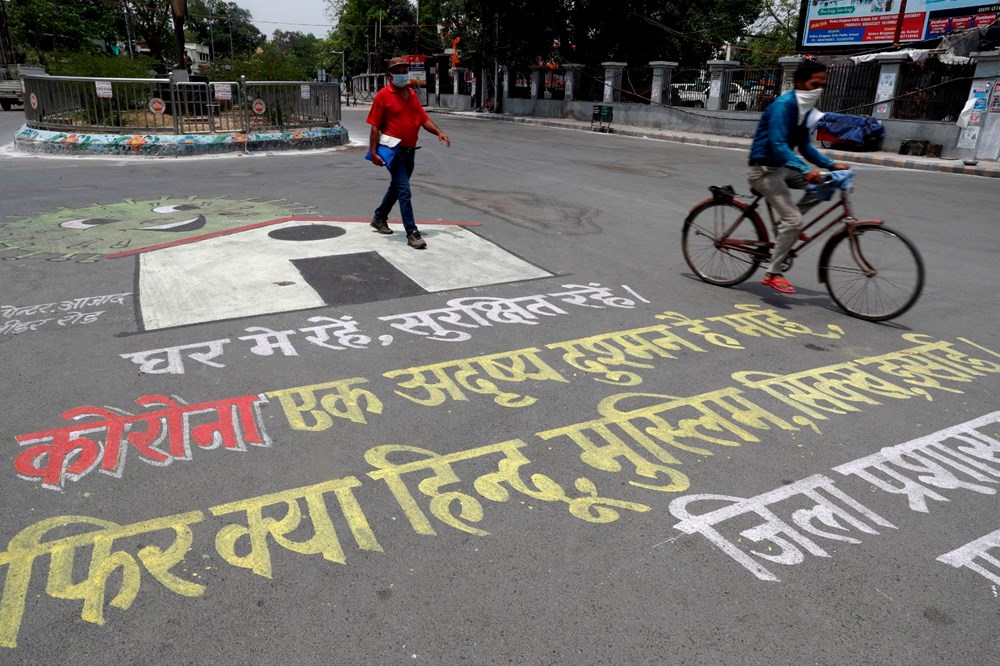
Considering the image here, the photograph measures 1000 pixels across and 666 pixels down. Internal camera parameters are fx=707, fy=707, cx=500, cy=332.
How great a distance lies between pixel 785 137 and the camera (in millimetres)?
5645

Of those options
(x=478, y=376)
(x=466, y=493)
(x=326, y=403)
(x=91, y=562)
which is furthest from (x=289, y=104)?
(x=91, y=562)

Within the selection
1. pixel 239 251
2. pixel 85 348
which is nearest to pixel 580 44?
pixel 239 251

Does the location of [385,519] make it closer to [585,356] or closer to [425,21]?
[585,356]

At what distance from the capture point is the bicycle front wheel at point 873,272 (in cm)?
550

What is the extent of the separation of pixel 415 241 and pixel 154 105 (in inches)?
450

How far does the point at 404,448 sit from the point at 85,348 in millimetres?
2739

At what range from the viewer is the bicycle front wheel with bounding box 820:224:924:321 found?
18.0 feet

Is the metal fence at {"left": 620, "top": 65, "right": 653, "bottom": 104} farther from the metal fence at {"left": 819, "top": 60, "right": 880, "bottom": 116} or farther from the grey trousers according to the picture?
the grey trousers

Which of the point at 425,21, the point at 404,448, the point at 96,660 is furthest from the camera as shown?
the point at 425,21

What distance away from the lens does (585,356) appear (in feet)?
16.2

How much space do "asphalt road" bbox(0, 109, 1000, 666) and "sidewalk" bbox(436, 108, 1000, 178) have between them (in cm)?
1328

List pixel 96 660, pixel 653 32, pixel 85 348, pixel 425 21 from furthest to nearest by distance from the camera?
pixel 425 21
pixel 653 32
pixel 85 348
pixel 96 660

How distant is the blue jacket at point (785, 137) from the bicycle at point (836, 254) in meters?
0.30

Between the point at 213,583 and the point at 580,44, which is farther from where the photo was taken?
the point at 580,44
